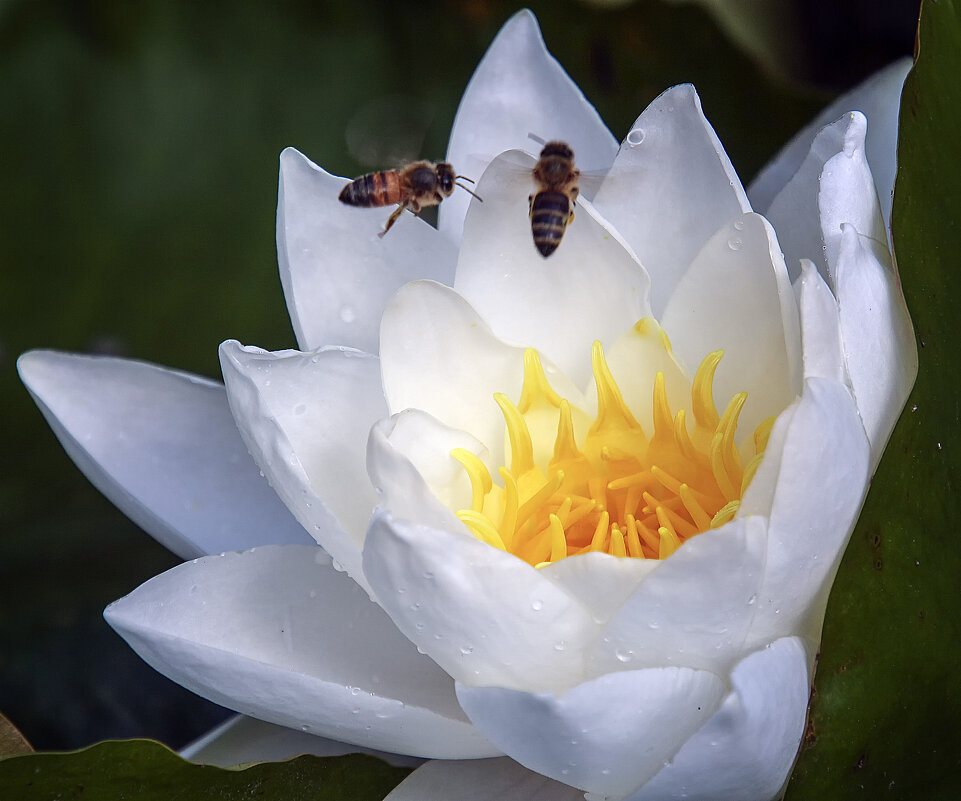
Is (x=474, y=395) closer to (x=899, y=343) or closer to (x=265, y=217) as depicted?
(x=899, y=343)

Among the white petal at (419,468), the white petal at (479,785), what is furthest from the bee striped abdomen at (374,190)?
the white petal at (479,785)

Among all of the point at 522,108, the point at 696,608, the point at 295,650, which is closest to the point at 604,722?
the point at 696,608

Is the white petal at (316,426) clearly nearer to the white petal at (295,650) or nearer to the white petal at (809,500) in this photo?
the white petal at (295,650)

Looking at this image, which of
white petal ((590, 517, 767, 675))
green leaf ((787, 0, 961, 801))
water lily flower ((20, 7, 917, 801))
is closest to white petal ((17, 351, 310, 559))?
water lily flower ((20, 7, 917, 801))

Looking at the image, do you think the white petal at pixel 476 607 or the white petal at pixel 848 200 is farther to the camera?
the white petal at pixel 848 200

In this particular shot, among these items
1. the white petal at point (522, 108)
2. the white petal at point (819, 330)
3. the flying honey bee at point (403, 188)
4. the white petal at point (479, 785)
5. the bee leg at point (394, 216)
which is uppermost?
the white petal at point (522, 108)
